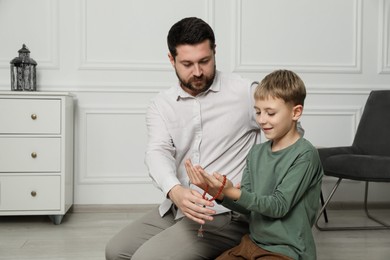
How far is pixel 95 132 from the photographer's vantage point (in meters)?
3.80

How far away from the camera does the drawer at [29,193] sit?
3.31 metres

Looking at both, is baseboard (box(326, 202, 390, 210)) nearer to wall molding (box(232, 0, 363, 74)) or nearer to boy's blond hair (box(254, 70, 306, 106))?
wall molding (box(232, 0, 363, 74))

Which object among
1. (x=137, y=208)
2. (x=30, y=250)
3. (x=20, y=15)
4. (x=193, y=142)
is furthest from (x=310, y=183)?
(x=20, y=15)

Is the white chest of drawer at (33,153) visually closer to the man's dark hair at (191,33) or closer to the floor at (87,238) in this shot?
the floor at (87,238)

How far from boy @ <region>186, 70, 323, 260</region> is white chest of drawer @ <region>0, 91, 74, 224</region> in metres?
1.91

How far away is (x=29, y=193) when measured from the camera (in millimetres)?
3320

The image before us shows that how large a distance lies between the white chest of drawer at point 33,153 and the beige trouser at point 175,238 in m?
1.42

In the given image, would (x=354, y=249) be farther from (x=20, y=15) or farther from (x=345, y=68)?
(x=20, y=15)

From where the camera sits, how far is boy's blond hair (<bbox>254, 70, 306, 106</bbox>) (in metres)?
1.61

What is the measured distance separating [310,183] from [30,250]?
5.61 feet

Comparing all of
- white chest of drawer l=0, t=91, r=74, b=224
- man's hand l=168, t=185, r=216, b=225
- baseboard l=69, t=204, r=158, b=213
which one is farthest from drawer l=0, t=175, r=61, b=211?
man's hand l=168, t=185, r=216, b=225

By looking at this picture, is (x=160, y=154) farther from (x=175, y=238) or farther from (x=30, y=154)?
(x=30, y=154)

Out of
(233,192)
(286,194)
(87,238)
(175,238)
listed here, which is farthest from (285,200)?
(87,238)

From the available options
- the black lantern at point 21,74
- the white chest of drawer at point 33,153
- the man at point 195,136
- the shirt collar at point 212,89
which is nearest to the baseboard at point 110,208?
the white chest of drawer at point 33,153
